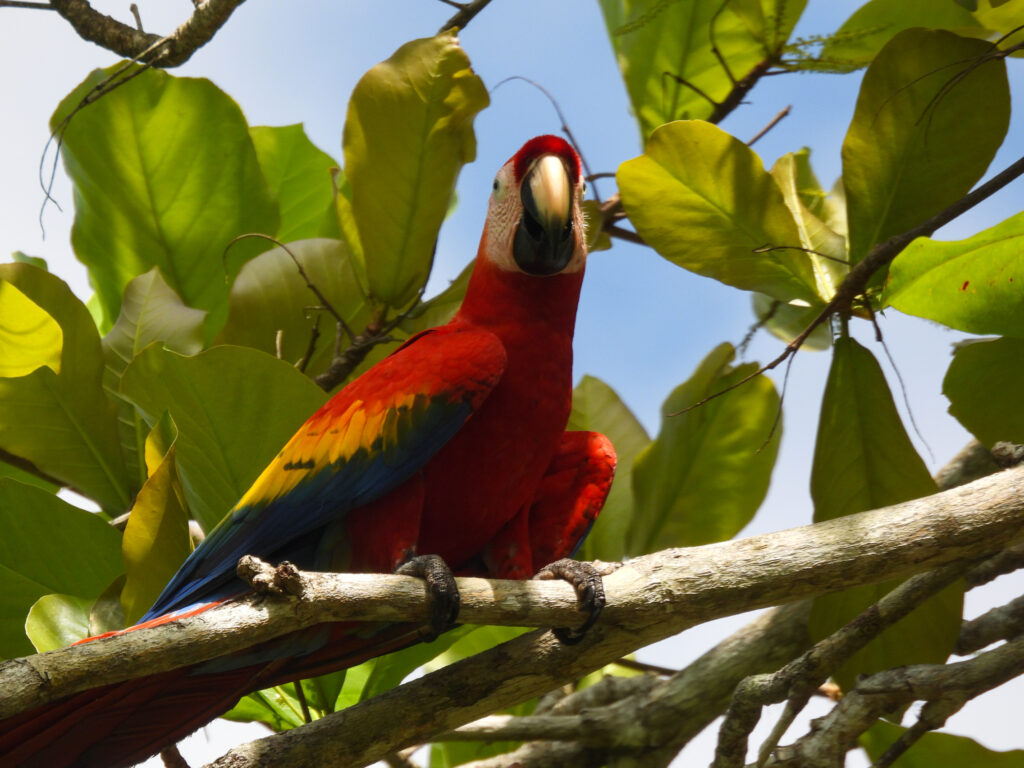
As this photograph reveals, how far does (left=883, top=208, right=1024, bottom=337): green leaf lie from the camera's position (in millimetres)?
1462

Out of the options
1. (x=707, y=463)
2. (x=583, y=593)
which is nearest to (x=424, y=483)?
(x=583, y=593)

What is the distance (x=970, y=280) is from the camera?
1491 millimetres

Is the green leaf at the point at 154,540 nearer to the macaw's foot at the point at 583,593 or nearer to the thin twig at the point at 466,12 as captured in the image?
the macaw's foot at the point at 583,593

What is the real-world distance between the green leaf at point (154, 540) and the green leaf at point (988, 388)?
1322 mm

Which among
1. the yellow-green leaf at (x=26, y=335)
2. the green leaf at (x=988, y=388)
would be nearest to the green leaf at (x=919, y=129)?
the green leaf at (x=988, y=388)

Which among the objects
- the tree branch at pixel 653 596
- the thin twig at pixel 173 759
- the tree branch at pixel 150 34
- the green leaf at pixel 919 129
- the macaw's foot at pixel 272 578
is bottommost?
the thin twig at pixel 173 759

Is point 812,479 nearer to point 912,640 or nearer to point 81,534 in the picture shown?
point 912,640

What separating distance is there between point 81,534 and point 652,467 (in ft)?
3.58

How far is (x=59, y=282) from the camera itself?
1.97 metres

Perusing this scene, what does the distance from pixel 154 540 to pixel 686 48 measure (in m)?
1.51

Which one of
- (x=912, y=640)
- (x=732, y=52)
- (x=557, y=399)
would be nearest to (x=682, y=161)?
(x=557, y=399)

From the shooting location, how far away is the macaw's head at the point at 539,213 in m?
1.63

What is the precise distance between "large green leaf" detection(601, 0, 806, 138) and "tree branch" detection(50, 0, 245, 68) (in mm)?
841

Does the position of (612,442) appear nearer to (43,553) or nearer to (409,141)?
(409,141)
